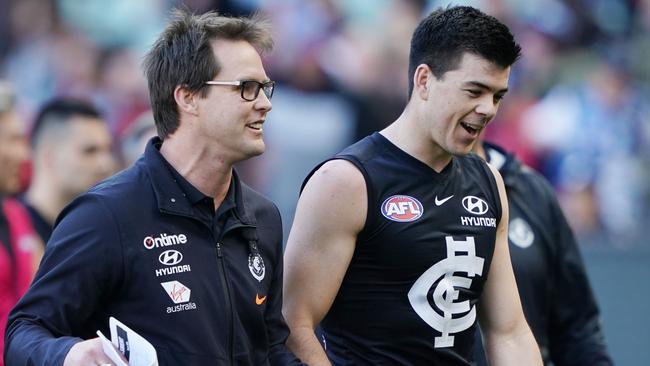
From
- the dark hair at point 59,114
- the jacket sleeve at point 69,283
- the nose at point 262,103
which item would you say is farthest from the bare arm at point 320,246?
the dark hair at point 59,114

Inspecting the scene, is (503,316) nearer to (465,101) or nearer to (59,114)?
(465,101)

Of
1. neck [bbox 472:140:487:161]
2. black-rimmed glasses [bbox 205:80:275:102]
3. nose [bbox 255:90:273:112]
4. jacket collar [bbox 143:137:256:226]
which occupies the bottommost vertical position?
jacket collar [bbox 143:137:256:226]

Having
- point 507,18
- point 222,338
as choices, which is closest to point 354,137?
point 507,18

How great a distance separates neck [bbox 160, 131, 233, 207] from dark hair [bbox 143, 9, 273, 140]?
Answer: 0.25 ft

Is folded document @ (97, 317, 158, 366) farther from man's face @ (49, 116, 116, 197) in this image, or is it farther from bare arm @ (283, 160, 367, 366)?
man's face @ (49, 116, 116, 197)

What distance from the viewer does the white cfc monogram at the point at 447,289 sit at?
4.32m

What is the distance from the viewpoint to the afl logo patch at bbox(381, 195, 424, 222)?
14.0 ft

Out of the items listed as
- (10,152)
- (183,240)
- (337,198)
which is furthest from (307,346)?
(10,152)

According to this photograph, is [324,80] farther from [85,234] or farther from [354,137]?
[85,234]

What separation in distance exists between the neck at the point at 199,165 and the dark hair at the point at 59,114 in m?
3.43

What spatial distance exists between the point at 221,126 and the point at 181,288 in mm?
552

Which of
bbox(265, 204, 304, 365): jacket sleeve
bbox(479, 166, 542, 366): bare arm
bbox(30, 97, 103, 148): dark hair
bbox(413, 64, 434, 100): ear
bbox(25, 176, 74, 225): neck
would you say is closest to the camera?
bbox(265, 204, 304, 365): jacket sleeve

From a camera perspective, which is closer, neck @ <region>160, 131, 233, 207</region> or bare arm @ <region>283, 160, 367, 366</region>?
neck @ <region>160, 131, 233, 207</region>

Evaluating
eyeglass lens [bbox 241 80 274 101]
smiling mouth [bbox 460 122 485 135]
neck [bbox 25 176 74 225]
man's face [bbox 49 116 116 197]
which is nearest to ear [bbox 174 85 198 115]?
eyeglass lens [bbox 241 80 274 101]
